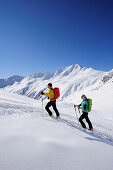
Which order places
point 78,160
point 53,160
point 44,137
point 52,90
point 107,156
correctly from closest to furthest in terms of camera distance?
point 53,160 → point 78,160 → point 107,156 → point 44,137 → point 52,90

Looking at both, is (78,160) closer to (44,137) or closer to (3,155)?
(44,137)

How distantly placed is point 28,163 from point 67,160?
1.01 meters

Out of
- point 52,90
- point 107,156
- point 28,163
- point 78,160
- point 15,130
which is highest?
point 52,90

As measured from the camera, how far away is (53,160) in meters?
2.75

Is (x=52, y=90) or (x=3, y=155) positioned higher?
(x=52, y=90)

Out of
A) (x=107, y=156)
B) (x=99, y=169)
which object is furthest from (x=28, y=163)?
(x=107, y=156)

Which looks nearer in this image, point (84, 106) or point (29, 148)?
point (29, 148)

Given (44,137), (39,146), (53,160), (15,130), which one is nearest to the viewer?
(53,160)

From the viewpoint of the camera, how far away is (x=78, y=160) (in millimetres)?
2969

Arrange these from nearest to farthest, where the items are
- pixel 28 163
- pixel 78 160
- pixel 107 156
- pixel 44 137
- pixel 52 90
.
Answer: pixel 28 163 → pixel 78 160 → pixel 107 156 → pixel 44 137 → pixel 52 90

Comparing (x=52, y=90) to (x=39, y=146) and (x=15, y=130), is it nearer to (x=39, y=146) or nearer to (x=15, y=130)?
(x=15, y=130)

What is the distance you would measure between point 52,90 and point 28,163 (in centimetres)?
523

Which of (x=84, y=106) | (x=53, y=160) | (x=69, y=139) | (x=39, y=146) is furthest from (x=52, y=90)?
(x=53, y=160)

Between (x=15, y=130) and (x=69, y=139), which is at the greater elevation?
(x=15, y=130)
